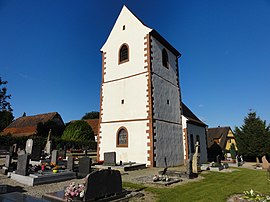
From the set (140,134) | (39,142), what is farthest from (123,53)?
(39,142)

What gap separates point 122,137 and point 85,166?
21.3 ft

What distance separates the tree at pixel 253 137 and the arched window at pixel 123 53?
22302 millimetres

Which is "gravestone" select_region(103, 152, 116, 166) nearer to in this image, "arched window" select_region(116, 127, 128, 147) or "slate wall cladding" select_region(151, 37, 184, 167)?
"arched window" select_region(116, 127, 128, 147)

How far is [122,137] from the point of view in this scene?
17.0 meters

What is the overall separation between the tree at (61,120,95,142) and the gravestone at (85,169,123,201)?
25.7 meters

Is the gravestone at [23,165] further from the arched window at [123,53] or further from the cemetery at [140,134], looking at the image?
the arched window at [123,53]

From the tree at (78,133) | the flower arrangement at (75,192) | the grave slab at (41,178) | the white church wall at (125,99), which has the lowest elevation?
the grave slab at (41,178)

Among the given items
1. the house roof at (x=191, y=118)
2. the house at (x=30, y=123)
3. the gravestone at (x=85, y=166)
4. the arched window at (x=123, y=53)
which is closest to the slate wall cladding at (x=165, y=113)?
the house roof at (x=191, y=118)

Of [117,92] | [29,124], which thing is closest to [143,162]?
[117,92]

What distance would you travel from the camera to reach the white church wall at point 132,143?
50.7 ft

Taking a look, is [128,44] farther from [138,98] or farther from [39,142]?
[39,142]

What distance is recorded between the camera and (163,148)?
16312mm

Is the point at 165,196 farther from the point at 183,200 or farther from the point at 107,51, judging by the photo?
the point at 107,51

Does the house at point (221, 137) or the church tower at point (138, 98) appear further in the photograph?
the house at point (221, 137)
